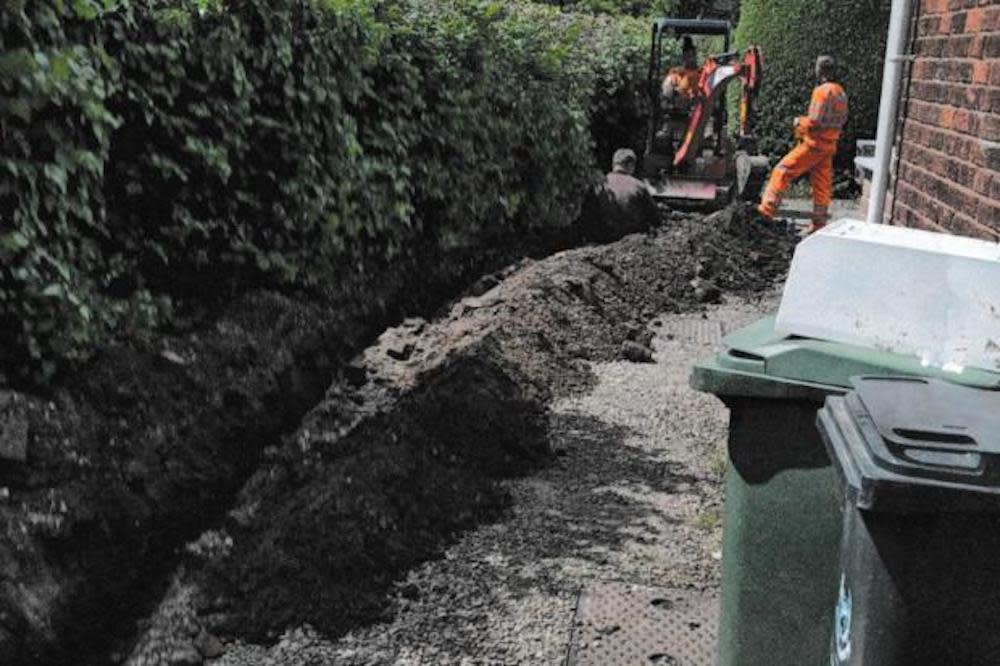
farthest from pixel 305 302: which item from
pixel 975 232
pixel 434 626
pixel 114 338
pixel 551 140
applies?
pixel 551 140

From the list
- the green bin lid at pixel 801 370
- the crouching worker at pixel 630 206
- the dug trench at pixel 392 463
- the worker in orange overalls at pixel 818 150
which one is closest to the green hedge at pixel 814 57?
the worker in orange overalls at pixel 818 150

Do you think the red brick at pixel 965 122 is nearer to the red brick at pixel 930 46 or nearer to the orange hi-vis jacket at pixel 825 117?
the red brick at pixel 930 46

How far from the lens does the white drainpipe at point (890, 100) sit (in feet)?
19.6

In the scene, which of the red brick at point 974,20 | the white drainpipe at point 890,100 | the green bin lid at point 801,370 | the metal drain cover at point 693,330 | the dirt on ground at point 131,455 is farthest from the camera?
Answer: the metal drain cover at point 693,330

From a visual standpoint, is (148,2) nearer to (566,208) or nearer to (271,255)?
(271,255)

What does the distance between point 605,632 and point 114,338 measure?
2.37 m

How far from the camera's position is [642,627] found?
4004mm

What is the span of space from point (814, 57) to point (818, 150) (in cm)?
650

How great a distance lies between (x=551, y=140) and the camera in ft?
35.2

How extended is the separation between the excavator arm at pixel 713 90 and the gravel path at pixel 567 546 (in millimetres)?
6912

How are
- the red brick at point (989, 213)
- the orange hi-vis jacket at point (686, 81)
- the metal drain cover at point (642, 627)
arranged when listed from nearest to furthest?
the metal drain cover at point (642, 627)
the red brick at point (989, 213)
the orange hi-vis jacket at point (686, 81)

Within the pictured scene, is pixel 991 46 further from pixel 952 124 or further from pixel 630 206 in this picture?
pixel 630 206

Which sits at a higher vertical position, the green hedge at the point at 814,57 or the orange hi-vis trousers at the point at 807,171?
the green hedge at the point at 814,57

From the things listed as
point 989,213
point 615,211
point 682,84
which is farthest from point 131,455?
point 682,84
